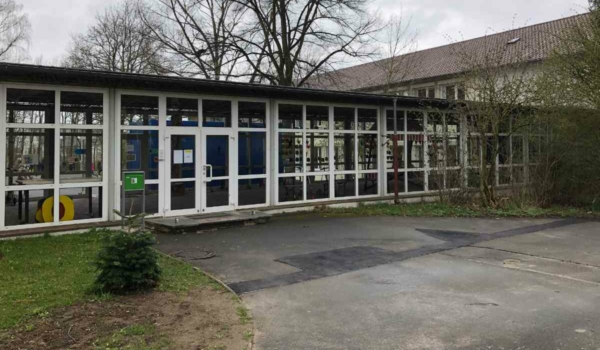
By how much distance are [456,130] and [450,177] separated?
162 centimetres

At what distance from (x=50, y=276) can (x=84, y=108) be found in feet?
17.4

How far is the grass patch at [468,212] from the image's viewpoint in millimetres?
12953

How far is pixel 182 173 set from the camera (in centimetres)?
1157

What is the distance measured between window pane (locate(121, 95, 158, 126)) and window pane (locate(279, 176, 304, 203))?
157 inches

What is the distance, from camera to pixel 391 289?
6.05 m

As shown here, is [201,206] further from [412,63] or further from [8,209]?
[412,63]

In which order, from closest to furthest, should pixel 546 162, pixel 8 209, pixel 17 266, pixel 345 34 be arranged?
1. pixel 17 266
2. pixel 8 209
3. pixel 546 162
4. pixel 345 34

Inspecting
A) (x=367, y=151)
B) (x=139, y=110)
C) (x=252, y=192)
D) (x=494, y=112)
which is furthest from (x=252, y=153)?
(x=494, y=112)

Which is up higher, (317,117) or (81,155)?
(317,117)

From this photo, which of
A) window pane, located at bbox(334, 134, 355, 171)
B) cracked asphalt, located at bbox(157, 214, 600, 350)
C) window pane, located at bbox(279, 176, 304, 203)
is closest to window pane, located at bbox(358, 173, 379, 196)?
window pane, located at bbox(334, 134, 355, 171)

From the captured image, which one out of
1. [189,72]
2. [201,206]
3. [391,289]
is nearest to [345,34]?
[189,72]

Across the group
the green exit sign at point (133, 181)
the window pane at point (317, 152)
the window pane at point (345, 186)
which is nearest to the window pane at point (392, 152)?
the window pane at point (345, 186)

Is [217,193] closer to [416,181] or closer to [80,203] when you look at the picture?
[80,203]

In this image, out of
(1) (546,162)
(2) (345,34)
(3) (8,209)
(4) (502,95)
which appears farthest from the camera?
(2) (345,34)
